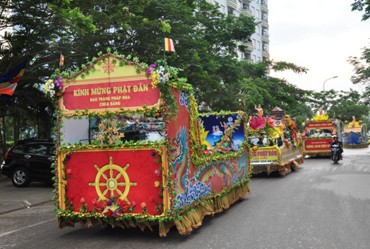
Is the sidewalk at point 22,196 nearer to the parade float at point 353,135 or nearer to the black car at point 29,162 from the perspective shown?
the black car at point 29,162

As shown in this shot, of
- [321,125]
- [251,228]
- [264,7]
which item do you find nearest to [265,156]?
[251,228]

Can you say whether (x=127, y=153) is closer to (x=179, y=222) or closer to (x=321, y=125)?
(x=179, y=222)

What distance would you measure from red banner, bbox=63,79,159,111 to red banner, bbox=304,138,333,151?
22423mm

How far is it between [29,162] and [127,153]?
30.6 feet

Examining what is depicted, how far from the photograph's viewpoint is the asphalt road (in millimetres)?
6109

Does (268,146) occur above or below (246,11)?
below

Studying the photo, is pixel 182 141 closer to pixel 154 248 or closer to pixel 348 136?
pixel 154 248

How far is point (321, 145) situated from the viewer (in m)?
26.9

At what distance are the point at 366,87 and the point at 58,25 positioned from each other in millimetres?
33227

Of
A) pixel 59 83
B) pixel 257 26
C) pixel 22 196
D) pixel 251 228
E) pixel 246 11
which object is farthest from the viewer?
pixel 257 26

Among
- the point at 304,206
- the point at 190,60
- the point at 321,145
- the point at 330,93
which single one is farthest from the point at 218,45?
the point at 330,93

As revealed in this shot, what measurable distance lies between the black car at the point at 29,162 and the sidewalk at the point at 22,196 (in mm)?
353

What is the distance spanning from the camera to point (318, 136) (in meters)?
26.9

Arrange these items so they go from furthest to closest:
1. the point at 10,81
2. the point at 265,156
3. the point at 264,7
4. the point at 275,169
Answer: the point at 264,7 → the point at 275,169 → the point at 265,156 → the point at 10,81
